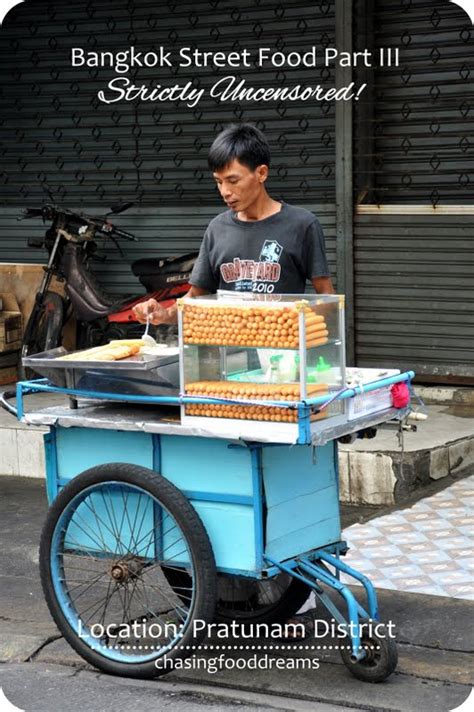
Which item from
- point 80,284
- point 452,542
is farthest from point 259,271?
point 80,284

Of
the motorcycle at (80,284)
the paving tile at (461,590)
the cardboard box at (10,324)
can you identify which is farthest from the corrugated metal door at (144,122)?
the paving tile at (461,590)

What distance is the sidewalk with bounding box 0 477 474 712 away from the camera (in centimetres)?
430

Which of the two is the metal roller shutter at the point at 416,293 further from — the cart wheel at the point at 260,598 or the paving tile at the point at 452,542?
the cart wheel at the point at 260,598

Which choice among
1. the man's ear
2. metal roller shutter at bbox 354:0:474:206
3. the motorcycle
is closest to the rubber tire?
the man's ear

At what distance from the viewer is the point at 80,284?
8.84m

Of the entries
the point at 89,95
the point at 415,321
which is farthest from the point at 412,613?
the point at 89,95

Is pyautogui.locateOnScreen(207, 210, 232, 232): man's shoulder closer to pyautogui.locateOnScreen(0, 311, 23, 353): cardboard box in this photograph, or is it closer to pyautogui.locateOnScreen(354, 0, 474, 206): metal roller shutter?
pyautogui.locateOnScreen(354, 0, 474, 206): metal roller shutter

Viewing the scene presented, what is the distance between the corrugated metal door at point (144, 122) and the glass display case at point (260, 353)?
4385mm

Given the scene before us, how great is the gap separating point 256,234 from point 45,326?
180 inches

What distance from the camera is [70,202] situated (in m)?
9.64

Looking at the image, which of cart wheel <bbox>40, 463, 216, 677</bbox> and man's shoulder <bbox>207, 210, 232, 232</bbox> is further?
man's shoulder <bbox>207, 210, 232, 232</bbox>

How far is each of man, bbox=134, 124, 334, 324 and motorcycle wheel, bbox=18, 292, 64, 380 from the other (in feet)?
14.0

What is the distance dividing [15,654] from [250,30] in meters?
5.36

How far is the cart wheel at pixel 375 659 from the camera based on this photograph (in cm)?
431
